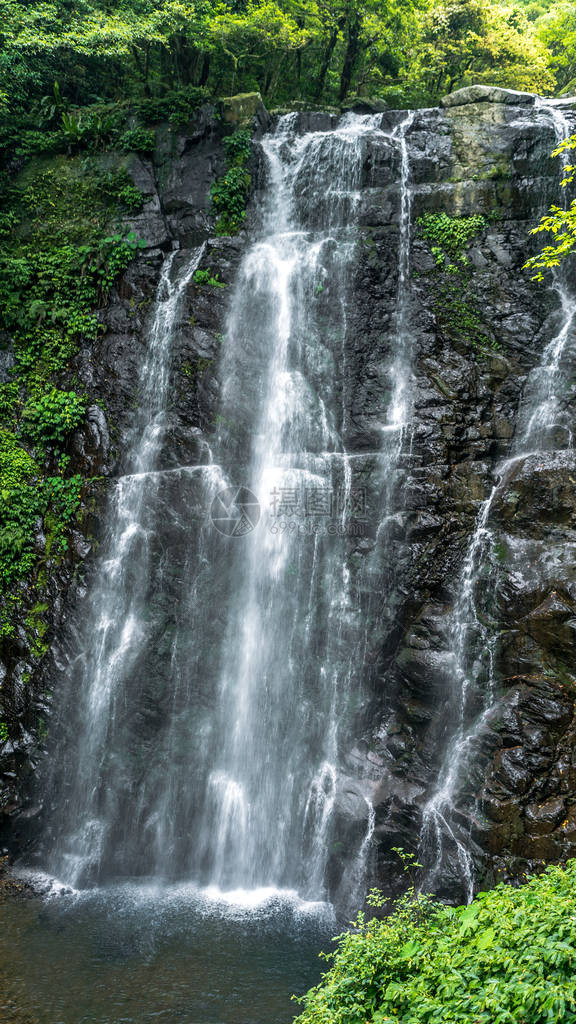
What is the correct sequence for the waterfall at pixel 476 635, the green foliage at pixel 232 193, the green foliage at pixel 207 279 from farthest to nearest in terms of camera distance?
the green foliage at pixel 232 193 → the green foliage at pixel 207 279 → the waterfall at pixel 476 635

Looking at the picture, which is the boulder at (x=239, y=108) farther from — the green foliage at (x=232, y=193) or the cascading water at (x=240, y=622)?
the cascading water at (x=240, y=622)

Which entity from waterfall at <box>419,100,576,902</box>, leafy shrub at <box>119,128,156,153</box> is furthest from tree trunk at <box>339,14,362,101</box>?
waterfall at <box>419,100,576,902</box>

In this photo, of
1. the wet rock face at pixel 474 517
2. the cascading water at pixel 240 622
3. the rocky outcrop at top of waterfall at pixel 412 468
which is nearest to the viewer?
the wet rock face at pixel 474 517

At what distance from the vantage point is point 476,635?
8.95 metres

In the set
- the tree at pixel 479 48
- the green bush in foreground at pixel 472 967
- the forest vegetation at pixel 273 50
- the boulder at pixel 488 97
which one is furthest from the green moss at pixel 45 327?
the tree at pixel 479 48

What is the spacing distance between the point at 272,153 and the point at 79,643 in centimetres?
1193

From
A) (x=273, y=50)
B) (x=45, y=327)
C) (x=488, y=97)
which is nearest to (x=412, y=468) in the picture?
(x=45, y=327)

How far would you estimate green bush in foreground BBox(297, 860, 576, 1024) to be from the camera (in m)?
3.06

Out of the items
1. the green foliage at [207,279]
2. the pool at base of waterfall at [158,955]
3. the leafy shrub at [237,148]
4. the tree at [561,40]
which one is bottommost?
the pool at base of waterfall at [158,955]

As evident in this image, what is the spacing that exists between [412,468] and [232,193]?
25.9 feet

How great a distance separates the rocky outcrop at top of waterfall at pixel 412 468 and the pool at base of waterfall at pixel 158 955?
97 centimetres

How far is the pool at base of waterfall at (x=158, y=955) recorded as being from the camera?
613 cm

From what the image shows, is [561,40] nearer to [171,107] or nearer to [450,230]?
[450,230]

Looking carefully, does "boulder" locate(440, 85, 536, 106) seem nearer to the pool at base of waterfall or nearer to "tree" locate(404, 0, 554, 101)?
"tree" locate(404, 0, 554, 101)
